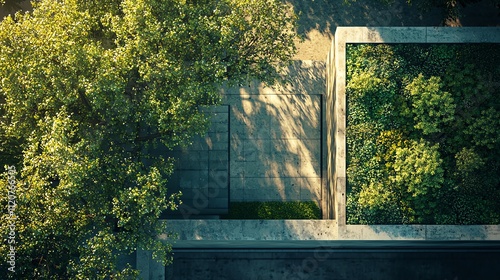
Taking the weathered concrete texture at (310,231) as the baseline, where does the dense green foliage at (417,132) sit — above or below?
above

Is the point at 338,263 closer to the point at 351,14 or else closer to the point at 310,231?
the point at 310,231

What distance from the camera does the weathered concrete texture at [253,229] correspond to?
79.6ft

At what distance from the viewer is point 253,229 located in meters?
24.5

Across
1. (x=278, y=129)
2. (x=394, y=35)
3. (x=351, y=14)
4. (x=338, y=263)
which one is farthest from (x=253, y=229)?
(x=351, y=14)

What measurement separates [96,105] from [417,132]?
13322mm

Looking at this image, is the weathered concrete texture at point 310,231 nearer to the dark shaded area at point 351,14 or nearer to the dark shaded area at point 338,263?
the dark shaded area at point 338,263

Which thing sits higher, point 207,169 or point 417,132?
point 417,132

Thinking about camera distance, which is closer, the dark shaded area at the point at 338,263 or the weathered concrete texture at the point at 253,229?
the weathered concrete texture at the point at 253,229

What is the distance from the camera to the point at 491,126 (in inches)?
918

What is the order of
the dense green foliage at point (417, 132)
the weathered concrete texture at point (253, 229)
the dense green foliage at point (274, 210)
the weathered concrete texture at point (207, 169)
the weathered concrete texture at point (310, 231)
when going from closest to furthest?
the dense green foliage at point (417, 132) < the weathered concrete texture at point (310, 231) < the weathered concrete texture at point (253, 229) < the dense green foliage at point (274, 210) < the weathered concrete texture at point (207, 169)

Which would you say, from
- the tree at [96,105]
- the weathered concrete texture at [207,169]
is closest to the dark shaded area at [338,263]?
the weathered concrete texture at [207,169]

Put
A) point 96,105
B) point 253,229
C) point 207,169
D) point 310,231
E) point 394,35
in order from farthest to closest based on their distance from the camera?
point 207,169, point 253,229, point 310,231, point 394,35, point 96,105

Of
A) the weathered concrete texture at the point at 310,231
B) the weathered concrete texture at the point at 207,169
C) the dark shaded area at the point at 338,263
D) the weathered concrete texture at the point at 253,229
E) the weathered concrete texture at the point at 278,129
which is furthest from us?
the weathered concrete texture at the point at 278,129

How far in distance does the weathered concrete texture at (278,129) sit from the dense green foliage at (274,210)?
43.6 inches
